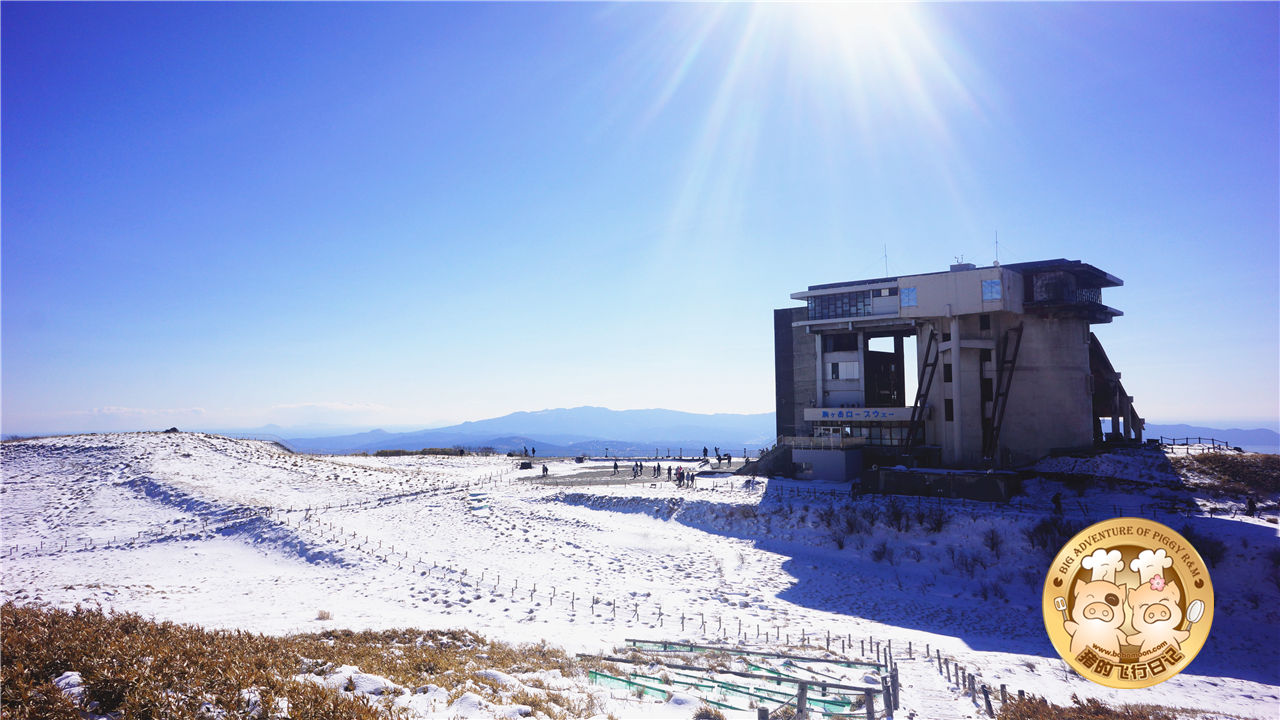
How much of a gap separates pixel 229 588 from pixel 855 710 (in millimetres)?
24694

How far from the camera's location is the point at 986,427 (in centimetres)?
4566

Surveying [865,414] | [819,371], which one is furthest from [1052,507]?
[819,371]

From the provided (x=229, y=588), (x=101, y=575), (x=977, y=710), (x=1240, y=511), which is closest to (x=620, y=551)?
(x=229, y=588)

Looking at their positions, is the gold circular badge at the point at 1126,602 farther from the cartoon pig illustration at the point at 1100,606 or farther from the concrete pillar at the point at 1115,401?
the concrete pillar at the point at 1115,401

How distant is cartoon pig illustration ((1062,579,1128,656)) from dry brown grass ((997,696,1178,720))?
583cm

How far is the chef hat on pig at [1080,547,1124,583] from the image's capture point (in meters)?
8.61

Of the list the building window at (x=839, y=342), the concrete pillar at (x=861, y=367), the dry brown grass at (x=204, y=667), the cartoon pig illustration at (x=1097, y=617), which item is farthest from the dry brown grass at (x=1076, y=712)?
the building window at (x=839, y=342)

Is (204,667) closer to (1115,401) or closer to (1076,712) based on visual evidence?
(1076,712)

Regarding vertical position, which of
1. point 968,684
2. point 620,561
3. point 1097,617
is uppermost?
point 1097,617

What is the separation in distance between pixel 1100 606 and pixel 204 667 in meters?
13.4

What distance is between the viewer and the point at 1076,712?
13.6 metres

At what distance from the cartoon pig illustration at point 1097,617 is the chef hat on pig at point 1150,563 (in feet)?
1.08

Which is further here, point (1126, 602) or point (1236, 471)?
point (1236, 471)

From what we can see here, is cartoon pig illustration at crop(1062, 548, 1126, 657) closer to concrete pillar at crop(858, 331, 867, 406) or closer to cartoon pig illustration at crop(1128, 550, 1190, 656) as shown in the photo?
cartoon pig illustration at crop(1128, 550, 1190, 656)
